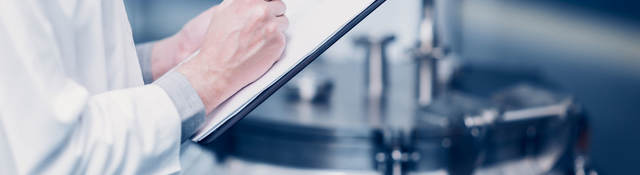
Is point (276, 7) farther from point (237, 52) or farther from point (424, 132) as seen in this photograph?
point (424, 132)

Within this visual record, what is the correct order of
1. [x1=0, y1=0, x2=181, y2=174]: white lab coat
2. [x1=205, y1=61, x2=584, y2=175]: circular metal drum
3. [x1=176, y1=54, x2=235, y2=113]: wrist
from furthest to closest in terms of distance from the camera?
[x1=205, y1=61, x2=584, y2=175]: circular metal drum
[x1=176, y1=54, x2=235, y2=113]: wrist
[x1=0, y1=0, x2=181, y2=174]: white lab coat

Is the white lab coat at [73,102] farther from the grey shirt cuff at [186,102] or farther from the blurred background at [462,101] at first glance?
the blurred background at [462,101]

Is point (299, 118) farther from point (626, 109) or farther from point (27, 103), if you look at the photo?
point (626, 109)

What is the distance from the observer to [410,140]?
0.71 meters

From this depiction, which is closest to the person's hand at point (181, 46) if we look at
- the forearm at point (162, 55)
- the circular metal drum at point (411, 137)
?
the forearm at point (162, 55)

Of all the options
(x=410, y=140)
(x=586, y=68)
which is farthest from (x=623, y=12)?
(x=410, y=140)

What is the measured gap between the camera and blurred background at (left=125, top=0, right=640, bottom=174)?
74 cm

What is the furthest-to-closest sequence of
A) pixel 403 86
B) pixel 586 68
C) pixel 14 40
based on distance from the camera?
pixel 586 68
pixel 403 86
pixel 14 40

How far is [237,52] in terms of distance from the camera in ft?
1.87

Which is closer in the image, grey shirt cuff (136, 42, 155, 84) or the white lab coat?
the white lab coat

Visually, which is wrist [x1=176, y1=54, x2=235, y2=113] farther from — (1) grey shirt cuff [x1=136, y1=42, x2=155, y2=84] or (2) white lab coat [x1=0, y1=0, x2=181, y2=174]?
(1) grey shirt cuff [x1=136, y1=42, x2=155, y2=84]

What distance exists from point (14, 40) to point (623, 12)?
1045 mm

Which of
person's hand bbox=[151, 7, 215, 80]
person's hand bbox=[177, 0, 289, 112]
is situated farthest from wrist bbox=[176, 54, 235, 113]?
person's hand bbox=[151, 7, 215, 80]

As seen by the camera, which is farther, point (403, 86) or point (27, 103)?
point (403, 86)
